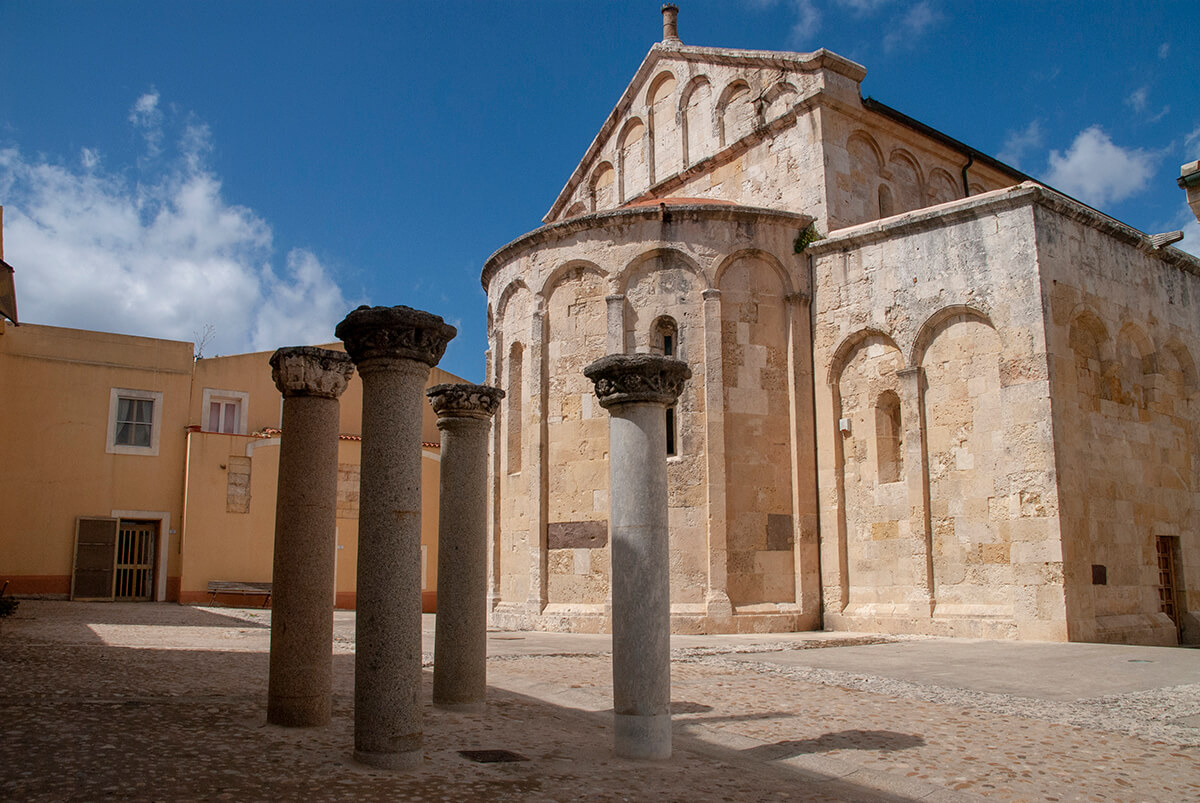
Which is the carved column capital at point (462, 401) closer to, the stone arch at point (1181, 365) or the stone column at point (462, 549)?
the stone column at point (462, 549)

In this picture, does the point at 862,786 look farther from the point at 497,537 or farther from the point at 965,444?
the point at 497,537

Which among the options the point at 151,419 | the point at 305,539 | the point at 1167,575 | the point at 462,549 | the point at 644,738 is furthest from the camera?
the point at 151,419

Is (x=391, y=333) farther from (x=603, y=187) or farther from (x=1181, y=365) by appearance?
(x=603, y=187)

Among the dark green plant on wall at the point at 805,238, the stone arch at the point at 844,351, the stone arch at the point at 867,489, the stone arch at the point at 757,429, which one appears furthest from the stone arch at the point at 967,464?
the dark green plant on wall at the point at 805,238

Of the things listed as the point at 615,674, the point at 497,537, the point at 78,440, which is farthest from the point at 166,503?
the point at 615,674

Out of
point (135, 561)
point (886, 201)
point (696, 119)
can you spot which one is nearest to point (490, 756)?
point (886, 201)

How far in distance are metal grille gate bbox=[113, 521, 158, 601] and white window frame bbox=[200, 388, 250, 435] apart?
2813 mm

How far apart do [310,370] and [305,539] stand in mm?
1140

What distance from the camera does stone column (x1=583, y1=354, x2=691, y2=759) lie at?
5.94 meters

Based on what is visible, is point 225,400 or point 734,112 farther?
point 225,400

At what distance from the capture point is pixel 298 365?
6.40 meters

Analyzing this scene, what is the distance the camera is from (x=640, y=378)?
6.40 m

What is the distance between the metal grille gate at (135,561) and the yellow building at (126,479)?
24 millimetres

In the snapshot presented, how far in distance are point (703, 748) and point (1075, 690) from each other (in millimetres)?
4252
